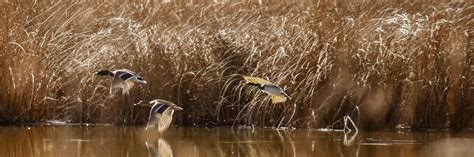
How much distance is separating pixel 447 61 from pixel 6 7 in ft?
15.0

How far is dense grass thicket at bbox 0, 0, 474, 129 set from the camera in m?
13.3

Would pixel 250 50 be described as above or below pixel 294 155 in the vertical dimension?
above

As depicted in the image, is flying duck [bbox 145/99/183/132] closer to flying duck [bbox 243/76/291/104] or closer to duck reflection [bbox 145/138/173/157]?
duck reflection [bbox 145/138/173/157]

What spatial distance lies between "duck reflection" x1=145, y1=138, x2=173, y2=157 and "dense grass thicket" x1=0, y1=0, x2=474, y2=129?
4.22 ft

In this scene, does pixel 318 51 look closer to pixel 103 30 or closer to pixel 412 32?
pixel 412 32

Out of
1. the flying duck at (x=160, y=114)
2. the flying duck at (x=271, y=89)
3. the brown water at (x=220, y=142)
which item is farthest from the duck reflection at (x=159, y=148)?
the flying duck at (x=271, y=89)

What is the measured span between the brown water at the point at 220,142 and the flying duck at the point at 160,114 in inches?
7.7

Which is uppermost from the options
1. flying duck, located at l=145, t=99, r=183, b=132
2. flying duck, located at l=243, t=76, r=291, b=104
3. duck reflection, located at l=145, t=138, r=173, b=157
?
flying duck, located at l=243, t=76, r=291, b=104

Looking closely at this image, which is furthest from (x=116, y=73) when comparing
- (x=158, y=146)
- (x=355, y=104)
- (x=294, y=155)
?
(x=355, y=104)

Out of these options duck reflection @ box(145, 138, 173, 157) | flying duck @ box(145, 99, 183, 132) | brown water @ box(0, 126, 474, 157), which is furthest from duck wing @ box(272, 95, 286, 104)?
duck reflection @ box(145, 138, 173, 157)

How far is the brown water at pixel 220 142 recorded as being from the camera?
1178 cm

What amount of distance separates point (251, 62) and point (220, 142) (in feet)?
5.41

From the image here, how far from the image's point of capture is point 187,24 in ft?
47.9

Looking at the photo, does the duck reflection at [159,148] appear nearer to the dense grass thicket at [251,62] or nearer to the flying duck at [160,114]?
the flying duck at [160,114]
